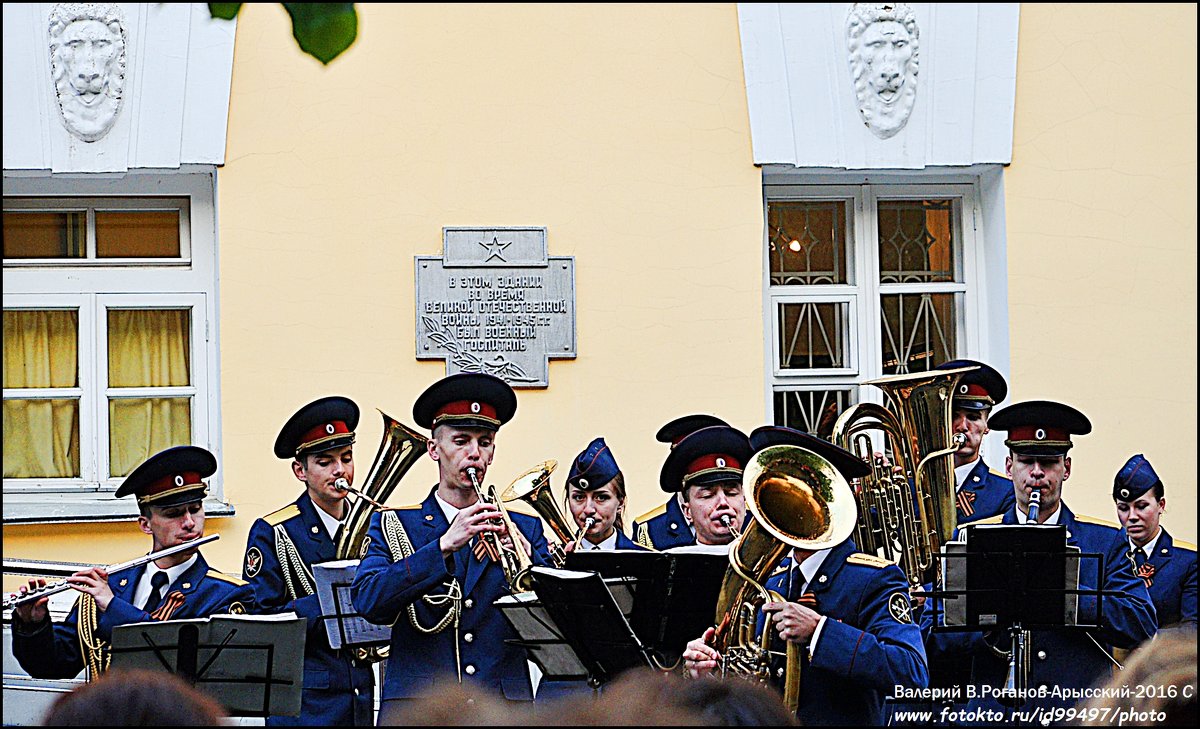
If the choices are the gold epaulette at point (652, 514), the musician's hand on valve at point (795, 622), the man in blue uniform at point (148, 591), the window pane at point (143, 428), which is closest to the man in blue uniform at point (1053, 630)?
the musician's hand on valve at point (795, 622)

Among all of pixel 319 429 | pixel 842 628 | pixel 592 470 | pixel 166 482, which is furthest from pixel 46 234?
pixel 842 628

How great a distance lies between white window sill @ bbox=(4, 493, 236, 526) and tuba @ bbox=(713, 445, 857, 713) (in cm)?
328

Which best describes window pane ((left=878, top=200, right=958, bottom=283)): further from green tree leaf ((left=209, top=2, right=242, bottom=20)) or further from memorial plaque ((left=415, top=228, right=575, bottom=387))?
green tree leaf ((left=209, top=2, right=242, bottom=20))

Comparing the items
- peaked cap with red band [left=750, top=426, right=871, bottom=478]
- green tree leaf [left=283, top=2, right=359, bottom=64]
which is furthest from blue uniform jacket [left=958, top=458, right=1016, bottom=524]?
green tree leaf [left=283, top=2, right=359, bottom=64]

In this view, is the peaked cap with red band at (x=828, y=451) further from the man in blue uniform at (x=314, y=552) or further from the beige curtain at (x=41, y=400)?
the beige curtain at (x=41, y=400)

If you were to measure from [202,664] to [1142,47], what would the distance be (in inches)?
223

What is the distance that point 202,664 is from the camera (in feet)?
16.9

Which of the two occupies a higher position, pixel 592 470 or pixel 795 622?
pixel 592 470

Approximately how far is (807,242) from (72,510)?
12.6 feet

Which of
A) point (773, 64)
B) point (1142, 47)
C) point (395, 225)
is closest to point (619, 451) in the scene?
point (395, 225)

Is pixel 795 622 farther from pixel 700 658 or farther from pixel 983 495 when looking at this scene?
pixel 983 495

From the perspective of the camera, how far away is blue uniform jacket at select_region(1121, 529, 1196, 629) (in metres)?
6.62

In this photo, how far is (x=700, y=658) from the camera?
4785mm

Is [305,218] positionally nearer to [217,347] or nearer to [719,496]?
[217,347]
